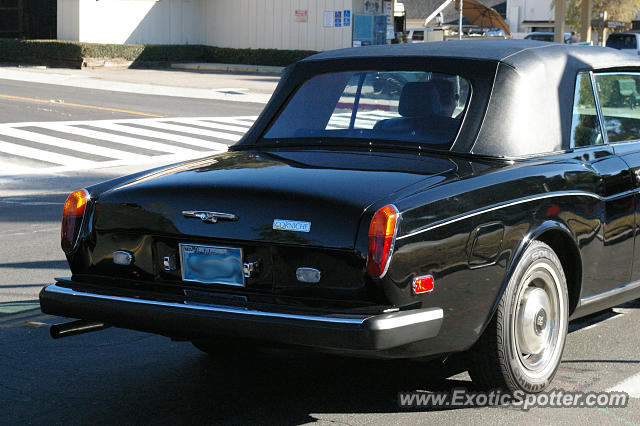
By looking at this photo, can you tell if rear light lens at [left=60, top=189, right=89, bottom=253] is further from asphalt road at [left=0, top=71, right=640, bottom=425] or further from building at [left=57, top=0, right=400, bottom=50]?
building at [left=57, top=0, right=400, bottom=50]

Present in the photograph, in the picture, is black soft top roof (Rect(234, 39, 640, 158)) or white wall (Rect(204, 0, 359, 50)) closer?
black soft top roof (Rect(234, 39, 640, 158))

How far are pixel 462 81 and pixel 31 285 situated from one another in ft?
12.3

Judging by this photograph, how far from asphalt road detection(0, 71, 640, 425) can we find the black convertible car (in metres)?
0.29

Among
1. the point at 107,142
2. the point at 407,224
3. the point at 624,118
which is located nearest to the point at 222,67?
the point at 107,142

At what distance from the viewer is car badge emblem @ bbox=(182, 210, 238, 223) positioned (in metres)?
4.19

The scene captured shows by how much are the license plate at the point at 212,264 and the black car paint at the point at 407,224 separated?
0.12 feet

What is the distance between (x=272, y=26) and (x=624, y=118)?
39021mm

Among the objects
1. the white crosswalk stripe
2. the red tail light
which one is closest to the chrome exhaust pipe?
the red tail light

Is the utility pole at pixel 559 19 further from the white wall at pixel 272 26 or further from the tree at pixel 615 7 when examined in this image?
the tree at pixel 615 7

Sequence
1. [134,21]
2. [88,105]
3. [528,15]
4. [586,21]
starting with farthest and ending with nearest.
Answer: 1. [528,15]
2. [134,21]
3. [586,21]
4. [88,105]

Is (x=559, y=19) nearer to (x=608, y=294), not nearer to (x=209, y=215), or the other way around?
(x=608, y=294)

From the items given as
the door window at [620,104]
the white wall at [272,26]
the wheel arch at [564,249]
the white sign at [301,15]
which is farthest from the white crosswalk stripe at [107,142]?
the white sign at [301,15]

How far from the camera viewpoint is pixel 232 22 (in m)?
45.1

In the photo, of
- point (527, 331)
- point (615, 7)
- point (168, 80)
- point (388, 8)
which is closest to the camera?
point (527, 331)
